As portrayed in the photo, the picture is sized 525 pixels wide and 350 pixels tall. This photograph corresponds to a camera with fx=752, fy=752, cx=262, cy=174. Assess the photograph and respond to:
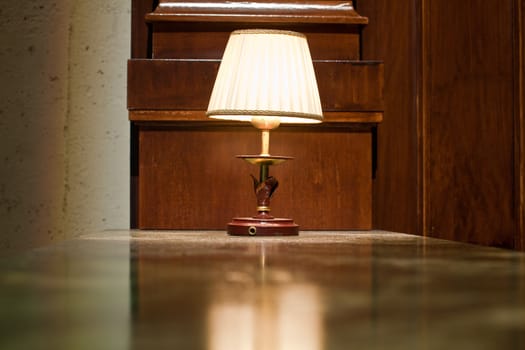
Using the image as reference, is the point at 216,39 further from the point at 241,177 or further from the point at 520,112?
the point at 520,112

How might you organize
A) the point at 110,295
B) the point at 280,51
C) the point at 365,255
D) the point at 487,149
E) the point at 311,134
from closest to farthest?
the point at 110,295, the point at 365,255, the point at 280,51, the point at 487,149, the point at 311,134

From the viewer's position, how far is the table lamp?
151 centimetres

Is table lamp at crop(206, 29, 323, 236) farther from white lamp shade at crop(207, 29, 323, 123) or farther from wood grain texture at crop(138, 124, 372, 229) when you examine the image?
wood grain texture at crop(138, 124, 372, 229)

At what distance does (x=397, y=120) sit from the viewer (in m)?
1.98

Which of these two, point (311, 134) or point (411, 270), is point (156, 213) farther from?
point (411, 270)

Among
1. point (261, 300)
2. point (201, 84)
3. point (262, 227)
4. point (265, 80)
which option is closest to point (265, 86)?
point (265, 80)

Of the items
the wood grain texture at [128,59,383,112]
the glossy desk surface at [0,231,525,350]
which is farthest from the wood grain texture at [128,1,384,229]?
the glossy desk surface at [0,231,525,350]

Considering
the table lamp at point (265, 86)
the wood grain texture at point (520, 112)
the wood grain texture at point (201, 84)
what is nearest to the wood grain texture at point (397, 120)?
the wood grain texture at point (201, 84)

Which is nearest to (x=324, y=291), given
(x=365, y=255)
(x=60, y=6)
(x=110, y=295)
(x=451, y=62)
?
(x=110, y=295)

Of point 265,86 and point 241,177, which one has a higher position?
point 265,86

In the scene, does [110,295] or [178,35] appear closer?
[110,295]

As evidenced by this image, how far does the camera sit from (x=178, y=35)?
1.95 meters

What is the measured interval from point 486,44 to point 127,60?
89cm

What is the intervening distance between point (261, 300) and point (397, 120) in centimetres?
147
